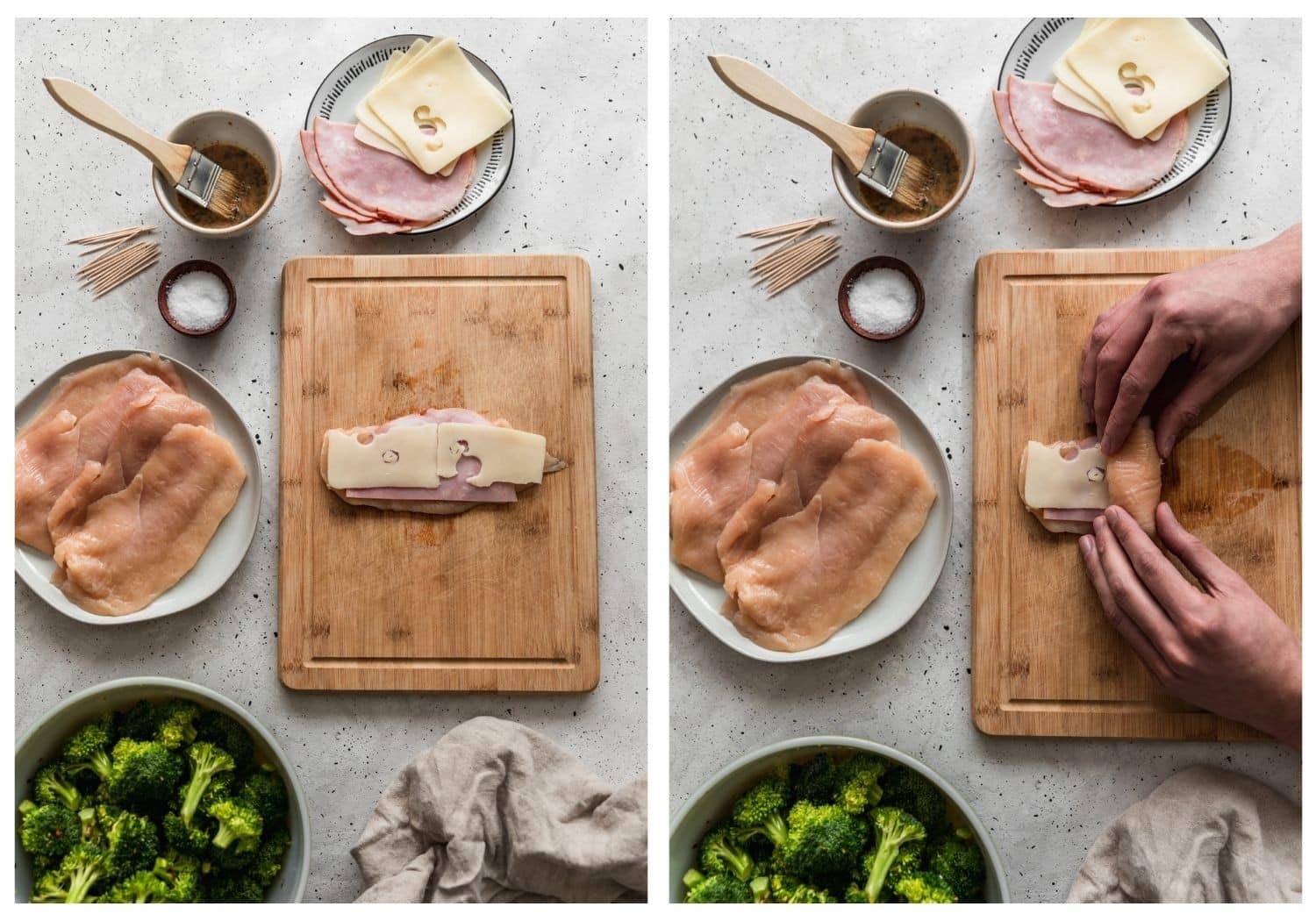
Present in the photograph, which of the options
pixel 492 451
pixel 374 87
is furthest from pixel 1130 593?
pixel 374 87

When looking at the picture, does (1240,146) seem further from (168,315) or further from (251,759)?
(251,759)

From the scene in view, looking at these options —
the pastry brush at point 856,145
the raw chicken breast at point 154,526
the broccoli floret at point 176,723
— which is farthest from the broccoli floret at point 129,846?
the pastry brush at point 856,145

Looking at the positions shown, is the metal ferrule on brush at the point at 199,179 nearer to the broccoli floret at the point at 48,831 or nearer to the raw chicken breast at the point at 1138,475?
the broccoli floret at the point at 48,831

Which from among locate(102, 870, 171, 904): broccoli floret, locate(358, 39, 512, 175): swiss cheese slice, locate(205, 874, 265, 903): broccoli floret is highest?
locate(358, 39, 512, 175): swiss cheese slice

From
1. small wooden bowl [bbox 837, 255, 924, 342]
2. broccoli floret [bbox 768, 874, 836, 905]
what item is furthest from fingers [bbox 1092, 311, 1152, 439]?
broccoli floret [bbox 768, 874, 836, 905]

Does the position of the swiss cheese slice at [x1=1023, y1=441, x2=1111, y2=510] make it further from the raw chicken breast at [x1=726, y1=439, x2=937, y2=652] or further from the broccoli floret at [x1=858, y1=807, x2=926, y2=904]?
the broccoli floret at [x1=858, y1=807, x2=926, y2=904]

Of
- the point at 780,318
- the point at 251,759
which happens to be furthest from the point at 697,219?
the point at 251,759
